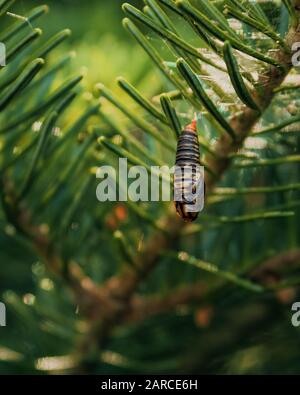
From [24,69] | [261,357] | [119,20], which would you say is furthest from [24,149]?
[119,20]

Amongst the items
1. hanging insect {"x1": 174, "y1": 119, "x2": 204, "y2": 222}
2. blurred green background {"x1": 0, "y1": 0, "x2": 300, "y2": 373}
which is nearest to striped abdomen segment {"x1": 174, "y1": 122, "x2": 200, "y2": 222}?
hanging insect {"x1": 174, "y1": 119, "x2": 204, "y2": 222}

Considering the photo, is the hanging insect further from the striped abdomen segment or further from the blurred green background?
the blurred green background

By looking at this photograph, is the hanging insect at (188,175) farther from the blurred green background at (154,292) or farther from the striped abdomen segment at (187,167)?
the blurred green background at (154,292)

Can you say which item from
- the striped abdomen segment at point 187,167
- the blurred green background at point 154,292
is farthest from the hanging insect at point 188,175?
the blurred green background at point 154,292

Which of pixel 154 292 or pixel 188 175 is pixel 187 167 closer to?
pixel 188 175

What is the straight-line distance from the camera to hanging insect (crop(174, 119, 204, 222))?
331 mm

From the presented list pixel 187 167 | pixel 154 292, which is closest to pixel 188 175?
pixel 187 167

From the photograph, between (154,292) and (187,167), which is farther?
(154,292)

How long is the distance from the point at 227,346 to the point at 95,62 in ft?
1.05

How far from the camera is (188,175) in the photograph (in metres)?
0.33

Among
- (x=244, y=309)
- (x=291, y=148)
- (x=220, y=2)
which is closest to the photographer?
(x=220, y=2)

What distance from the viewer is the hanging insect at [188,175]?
1.09 ft
